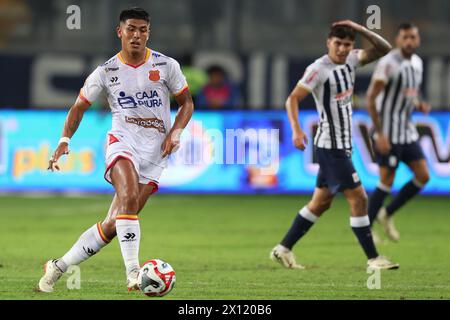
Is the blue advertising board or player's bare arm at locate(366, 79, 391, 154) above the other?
player's bare arm at locate(366, 79, 391, 154)

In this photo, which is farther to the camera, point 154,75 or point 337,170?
point 337,170

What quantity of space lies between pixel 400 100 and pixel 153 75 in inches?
185

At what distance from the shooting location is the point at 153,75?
27.1 feet

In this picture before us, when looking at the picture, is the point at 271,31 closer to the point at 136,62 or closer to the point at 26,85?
the point at 26,85

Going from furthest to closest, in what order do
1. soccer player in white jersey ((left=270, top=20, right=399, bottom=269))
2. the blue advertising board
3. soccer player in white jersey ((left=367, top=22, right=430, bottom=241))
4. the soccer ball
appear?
1. the blue advertising board
2. soccer player in white jersey ((left=367, top=22, right=430, bottom=241))
3. soccer player in white jersey ((left=270, top=20, right=399, bottom=269))
4. the soccer ball

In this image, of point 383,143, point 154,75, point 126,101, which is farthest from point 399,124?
point 126,101

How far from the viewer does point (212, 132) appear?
57.2 feet

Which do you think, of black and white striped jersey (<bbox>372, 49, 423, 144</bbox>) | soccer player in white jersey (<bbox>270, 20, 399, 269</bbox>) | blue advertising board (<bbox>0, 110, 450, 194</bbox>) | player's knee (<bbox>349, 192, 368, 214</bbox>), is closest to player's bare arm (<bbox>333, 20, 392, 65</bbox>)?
soccer player in white jersey (<bbox>270, 20, 399, 269</bbox>)

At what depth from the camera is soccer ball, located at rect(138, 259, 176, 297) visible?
25.2 feet

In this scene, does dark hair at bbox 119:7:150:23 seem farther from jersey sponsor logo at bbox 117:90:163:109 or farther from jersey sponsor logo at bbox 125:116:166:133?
jersey sponsor logo at bbox 125:116:166:133

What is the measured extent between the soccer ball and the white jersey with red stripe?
0.89m

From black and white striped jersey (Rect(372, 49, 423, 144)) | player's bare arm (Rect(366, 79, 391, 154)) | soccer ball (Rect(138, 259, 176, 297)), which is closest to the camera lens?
soccer ball (Rect(138, 259, 176, 297))

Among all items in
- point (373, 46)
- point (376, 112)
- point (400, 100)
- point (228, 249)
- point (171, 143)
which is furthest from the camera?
point (400, 100)

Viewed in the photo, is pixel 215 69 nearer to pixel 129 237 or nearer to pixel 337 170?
pixel 337 170
